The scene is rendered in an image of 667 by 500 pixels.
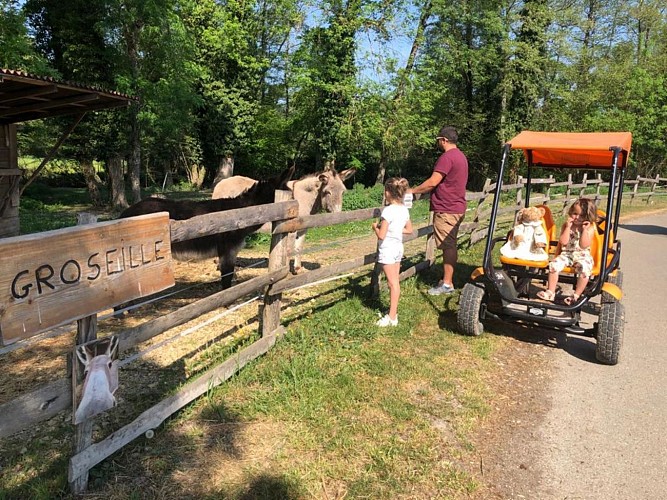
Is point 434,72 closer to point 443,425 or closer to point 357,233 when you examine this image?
point 357,233

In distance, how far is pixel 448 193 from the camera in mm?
5988

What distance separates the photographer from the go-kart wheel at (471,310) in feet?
15.6

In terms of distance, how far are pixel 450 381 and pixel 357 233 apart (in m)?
9.41

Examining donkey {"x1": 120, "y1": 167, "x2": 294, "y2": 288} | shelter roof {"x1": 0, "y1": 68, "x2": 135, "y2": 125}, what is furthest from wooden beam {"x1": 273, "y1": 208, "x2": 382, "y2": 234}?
shelter roof {"x1": 0, "y1": 68, "x2": 135, "y2": 125}

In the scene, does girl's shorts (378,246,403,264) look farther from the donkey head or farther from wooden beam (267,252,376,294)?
the donkey head

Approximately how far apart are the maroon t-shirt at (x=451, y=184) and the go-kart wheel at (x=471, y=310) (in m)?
1.56

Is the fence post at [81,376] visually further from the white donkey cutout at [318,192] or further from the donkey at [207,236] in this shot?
the white donkey cutout at [318,192]

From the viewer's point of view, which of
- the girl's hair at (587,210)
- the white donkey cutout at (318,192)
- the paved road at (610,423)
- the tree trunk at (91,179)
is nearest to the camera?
the paved road at (610,423)

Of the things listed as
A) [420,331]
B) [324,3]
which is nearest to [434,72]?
[324,3]

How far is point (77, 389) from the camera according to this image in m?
2.35

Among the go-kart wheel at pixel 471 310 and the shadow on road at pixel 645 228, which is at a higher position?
the go-kart wheel at pixel 471 310

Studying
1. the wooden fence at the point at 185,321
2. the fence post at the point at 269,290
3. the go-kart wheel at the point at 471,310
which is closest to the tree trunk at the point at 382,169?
the wooden fence at the point at 185,321

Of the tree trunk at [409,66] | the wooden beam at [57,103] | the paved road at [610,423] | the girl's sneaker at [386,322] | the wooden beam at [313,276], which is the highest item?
the tree trunk at [409,66]

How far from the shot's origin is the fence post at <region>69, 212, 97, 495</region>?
234 cm
